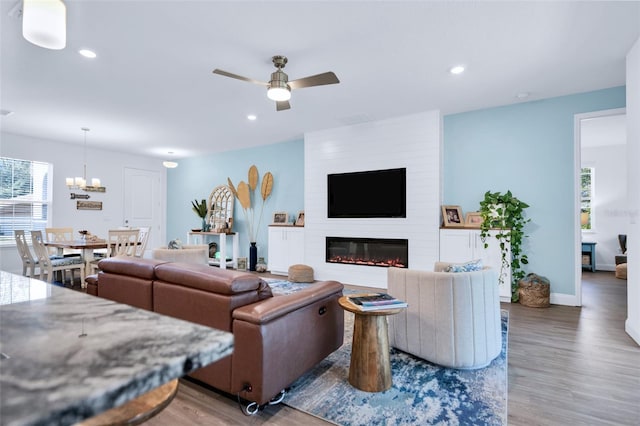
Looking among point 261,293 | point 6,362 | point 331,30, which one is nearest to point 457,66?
point 331,30

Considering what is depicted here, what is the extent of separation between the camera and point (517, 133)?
454 centimetres

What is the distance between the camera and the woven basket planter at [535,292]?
410 cm

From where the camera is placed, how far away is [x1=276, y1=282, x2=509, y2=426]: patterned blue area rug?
6.10ft

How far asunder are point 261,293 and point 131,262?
3.60ft

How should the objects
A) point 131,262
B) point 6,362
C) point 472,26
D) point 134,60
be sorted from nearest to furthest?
point 6,362 < point 131,262 < point 472,26 < point 134,60

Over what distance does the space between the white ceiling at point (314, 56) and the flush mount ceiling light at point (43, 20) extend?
4.00 ft

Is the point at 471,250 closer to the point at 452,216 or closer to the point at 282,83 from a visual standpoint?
the point at 452,216

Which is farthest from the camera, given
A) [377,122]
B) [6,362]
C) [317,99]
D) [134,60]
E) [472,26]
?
[377,122]

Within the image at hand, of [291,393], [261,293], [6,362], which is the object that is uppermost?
[6,362]

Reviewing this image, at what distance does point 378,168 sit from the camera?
17.2 feet

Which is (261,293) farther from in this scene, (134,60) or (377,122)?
(377,122)

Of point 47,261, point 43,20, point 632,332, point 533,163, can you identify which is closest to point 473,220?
point 533,163

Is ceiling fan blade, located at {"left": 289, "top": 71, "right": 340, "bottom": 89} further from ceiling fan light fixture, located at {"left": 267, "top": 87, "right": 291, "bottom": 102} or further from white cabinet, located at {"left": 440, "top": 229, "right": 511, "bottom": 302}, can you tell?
white cabinet, located at {"left": 440, "top": 229, "right": 511, "bottom": 302}

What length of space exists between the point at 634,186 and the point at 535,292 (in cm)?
167
